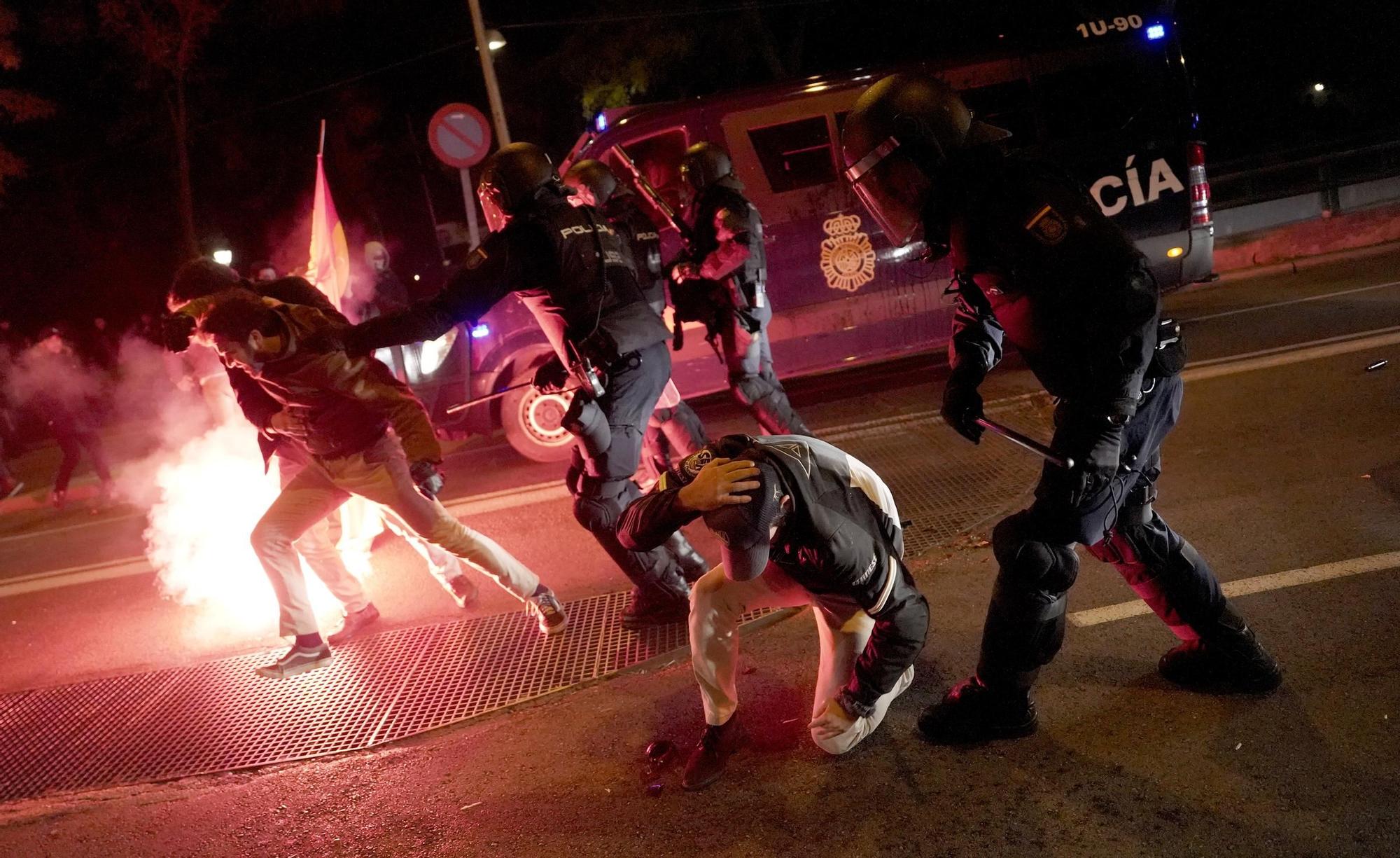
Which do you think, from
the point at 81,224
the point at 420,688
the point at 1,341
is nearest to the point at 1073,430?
the point at 420,688

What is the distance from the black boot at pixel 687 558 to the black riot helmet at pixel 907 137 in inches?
82.6

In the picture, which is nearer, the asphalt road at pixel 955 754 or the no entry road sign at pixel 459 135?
the asphalt road at pixel 955 754

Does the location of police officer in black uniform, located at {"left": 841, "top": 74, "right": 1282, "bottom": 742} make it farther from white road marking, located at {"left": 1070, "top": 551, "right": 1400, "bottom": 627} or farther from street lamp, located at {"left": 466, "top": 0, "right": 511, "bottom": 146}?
street lamp, located at {"left": 466, "top": 0, "right": 511, "bottom": 146}

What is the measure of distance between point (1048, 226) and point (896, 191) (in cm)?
46

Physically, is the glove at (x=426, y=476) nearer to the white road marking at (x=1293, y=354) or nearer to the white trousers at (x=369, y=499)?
the white trousers at (x=369, y=499)

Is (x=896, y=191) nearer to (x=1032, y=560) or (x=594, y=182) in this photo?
(x=1032, y=560)

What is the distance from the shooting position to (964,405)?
9.92ft

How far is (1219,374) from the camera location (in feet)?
22.8

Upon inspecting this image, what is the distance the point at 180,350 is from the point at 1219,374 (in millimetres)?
6531

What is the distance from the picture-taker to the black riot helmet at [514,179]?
3.93 meters

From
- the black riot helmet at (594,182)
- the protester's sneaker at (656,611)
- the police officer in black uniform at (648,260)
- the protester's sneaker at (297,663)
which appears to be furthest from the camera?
the black riot helmet at (594,182)

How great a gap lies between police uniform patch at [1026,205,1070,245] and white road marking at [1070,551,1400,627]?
174cm

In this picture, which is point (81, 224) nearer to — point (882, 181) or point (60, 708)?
point (60, 708)

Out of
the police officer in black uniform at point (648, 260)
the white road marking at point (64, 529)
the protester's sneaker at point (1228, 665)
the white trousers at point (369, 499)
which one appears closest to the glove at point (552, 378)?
the white trousers at point (369, 499)
